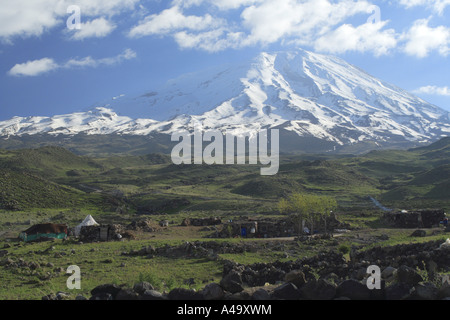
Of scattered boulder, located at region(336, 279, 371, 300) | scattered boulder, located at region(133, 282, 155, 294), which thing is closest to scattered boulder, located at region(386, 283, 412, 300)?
scattered boulder, located at region(336, 279, 371, 300)

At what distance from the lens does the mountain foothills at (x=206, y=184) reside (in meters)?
71.5

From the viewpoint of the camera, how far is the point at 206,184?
11919cm

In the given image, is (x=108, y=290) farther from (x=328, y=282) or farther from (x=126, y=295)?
(x=328, y=282)

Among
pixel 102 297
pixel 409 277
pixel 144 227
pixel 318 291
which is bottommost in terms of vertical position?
pixel 102 297

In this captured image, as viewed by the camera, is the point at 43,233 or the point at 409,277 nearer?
the point at 409,277

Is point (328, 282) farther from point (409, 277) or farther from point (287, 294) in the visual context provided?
point (409, 277)

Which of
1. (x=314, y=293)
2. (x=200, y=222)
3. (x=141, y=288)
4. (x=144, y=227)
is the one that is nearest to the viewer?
(x=314, y=293)

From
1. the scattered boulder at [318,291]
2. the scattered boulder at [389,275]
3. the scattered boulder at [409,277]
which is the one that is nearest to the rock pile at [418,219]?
the scattered boulder at [389,275]

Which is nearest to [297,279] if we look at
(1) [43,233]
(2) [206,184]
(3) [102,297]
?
(3) [102,297]

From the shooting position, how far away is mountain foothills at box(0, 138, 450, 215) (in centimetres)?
7150

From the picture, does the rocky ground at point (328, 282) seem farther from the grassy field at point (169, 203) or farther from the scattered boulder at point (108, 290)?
the grassy field at point (169, 203)

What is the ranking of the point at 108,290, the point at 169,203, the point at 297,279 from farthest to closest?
the point at 169,203 → the point at 297,279 → the point at 108,290

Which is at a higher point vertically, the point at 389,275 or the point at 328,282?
the point at 328,282
